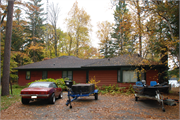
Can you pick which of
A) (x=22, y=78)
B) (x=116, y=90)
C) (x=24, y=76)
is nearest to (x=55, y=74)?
(x=24, y=76)

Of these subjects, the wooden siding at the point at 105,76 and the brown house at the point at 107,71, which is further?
the wooden siding at the point at 105,76

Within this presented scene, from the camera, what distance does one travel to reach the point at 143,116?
6.66 meters

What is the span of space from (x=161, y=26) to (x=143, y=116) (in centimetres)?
1001

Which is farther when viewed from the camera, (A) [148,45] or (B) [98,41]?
(B) [98,41]

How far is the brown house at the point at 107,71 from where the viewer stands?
49.8 feet

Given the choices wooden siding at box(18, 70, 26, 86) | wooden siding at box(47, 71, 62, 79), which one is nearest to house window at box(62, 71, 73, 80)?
wooden siding at box(47, 71, 62, 79)

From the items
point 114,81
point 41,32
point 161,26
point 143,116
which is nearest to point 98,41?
point 41,32

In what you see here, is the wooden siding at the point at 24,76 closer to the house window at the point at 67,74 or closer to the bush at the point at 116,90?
the house window at the point at 67,74

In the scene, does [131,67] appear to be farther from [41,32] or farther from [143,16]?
[41,32]

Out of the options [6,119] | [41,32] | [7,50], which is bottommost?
[6,119]

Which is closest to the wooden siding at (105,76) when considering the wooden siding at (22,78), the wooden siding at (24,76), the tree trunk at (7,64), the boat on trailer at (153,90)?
the boat on trailer at (153,90)

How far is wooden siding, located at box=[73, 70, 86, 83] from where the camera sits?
63.4 ft

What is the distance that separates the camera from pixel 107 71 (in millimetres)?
17031

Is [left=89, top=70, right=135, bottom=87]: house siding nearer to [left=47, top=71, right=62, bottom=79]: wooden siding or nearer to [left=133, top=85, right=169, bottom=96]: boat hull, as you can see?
[left=47, top=71, right=62, bottom=79]: wooden siding
